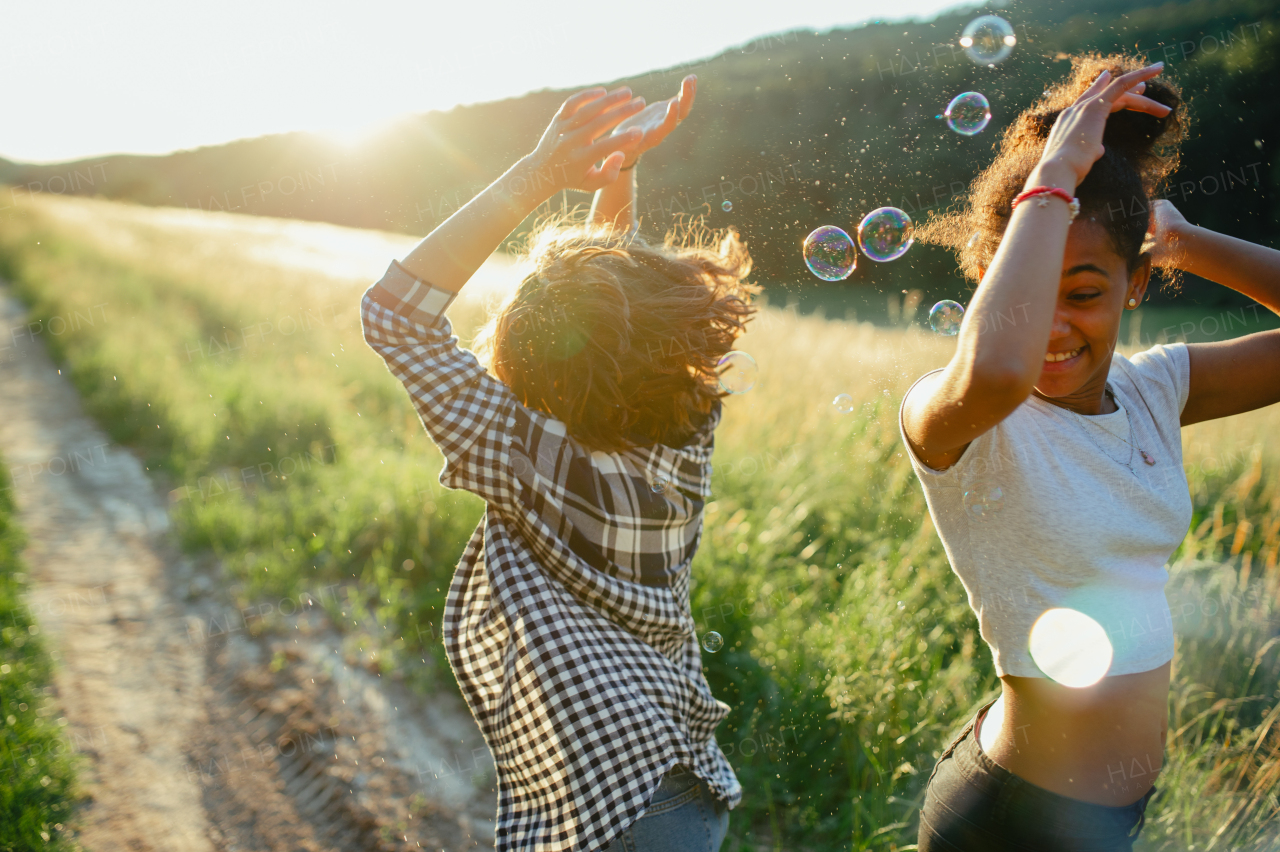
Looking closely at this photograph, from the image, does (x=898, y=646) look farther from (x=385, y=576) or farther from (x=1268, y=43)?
(x=1268, y=43)

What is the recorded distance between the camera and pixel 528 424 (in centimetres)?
161

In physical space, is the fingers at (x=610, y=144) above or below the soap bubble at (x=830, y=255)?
above

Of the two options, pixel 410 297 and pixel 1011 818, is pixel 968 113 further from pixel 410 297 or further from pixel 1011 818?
pixel 1011 818

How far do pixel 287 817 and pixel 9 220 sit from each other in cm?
2107

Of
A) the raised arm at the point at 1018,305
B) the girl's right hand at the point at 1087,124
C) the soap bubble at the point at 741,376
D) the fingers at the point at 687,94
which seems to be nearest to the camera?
the raised arm at the point at 1018,305

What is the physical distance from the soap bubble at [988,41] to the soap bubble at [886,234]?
0.50m

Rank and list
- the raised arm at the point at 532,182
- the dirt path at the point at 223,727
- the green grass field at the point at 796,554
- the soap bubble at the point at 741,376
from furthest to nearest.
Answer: the dirt path at the point at 223,727 → the green grass field at the point at 796,554 → the soap bubble at the point at 741,376 → the raised arm at the point at 532,182

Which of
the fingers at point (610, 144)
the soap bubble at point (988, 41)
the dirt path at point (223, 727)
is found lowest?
the dirt path at point (223, 727)

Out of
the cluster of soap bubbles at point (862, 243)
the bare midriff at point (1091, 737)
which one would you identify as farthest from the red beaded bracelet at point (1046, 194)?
the cluster of soap bubbles at point (862, 243)

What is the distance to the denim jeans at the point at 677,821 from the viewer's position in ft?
4.85

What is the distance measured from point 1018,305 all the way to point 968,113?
1.46 m

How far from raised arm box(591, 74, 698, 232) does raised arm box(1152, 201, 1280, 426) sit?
115 centimetres

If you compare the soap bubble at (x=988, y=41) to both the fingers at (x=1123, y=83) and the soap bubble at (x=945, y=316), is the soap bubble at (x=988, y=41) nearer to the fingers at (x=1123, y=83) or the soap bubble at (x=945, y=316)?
the soap bubble at (x=945, y=316)

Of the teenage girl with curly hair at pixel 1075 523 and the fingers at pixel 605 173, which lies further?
the fingers at pixel 605 173
